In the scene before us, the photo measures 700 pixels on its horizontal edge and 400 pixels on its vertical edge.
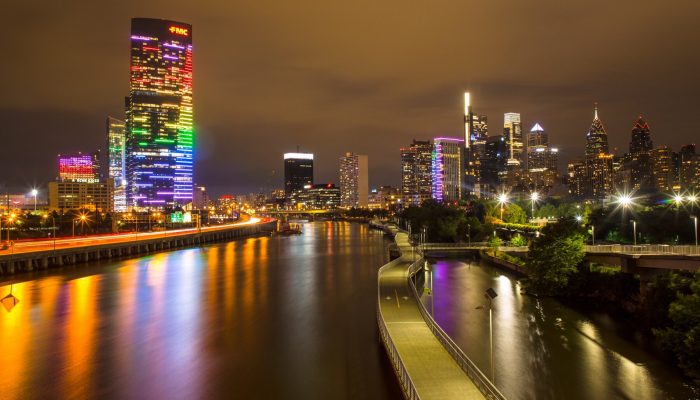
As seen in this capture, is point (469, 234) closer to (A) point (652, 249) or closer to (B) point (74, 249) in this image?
(A) point (652, 249)

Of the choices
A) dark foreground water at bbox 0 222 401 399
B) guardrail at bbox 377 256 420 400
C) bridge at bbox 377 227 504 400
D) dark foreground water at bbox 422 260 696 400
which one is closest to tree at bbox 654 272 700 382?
dark foreground water at bbox 422 260 696 400

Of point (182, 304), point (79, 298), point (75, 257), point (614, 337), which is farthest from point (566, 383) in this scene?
point (75, 257)

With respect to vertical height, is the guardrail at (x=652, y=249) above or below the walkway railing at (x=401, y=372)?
above

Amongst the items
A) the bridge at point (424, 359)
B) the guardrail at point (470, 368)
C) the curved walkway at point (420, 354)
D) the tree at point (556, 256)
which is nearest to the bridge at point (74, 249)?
the curved walkway at point (420, 354)

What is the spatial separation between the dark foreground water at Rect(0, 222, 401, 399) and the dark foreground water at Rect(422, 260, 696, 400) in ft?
19.8

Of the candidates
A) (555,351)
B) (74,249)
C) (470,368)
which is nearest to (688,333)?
(555,351)

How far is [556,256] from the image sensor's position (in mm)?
42094

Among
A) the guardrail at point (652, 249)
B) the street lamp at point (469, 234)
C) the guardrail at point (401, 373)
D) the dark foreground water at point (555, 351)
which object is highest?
the guardrail at point (652, 249)

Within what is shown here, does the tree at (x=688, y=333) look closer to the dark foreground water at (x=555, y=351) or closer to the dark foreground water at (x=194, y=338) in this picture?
the dark foreground water at (x=555, y=351)

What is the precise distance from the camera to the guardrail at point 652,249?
34.8m

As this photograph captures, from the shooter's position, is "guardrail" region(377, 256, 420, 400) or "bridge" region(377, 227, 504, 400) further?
"guardrail" region(377, 256, 420, 400)

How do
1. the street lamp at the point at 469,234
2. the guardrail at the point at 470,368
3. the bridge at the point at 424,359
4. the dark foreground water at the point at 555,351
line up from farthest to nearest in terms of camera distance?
1. the street lamp at the point at 469,234
2. the dark foreground water at the point at 555,351
3. the bridge at the point at 424,359
4. the guardrail at the point at 470,368

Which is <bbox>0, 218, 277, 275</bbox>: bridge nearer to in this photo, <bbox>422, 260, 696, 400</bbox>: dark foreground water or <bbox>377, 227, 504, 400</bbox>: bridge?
<bbox>422, 260, 696, 400</bbox>: dark foreground water

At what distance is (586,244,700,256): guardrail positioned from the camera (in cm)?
3480
